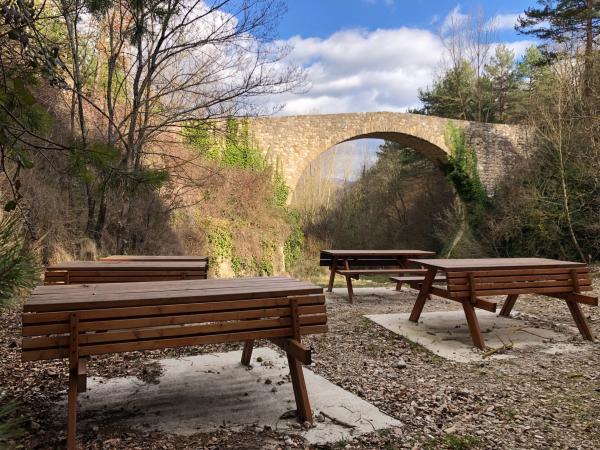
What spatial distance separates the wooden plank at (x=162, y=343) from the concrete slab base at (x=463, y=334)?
1959 millimetres

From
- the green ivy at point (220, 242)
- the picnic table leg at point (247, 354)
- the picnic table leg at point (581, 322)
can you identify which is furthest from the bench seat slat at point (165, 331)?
A: the green ivy at point (220, 242)

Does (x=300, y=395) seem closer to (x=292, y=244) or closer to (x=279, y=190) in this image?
(x=292, y=244)

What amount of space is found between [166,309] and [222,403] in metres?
0.79

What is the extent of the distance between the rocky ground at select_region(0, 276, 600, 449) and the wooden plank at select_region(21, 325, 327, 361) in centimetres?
36

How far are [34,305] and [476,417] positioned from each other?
7.68ft

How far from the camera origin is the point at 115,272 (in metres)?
3.82

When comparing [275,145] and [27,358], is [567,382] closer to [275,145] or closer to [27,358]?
[27,358]

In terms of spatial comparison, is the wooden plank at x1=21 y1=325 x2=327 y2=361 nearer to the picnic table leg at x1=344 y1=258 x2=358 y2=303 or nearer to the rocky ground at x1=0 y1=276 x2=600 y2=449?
the rocky ground at x1=0 y1=276 x2=600 y2=449

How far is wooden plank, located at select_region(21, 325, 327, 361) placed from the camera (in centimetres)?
199

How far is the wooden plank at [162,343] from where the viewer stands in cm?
199

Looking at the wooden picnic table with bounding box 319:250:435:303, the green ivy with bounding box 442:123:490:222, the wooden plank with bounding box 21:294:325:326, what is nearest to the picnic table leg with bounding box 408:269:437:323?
the wooden picnic table with bounding box 319:250:435:303

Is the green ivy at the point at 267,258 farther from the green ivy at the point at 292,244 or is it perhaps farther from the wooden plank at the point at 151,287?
the wooden plank at the point at 151,287

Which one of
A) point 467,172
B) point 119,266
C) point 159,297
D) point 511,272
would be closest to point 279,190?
point 467,172

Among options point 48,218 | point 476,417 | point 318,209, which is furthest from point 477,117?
point 476,417
